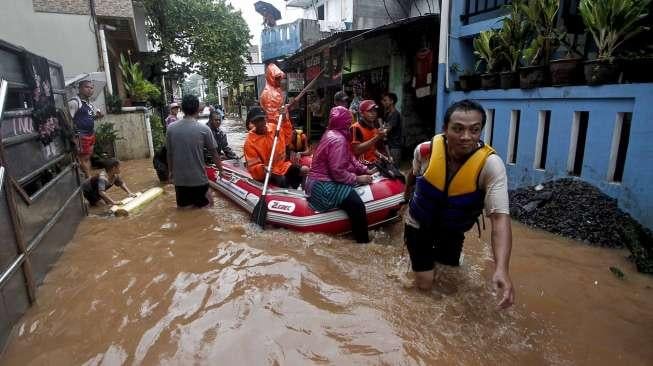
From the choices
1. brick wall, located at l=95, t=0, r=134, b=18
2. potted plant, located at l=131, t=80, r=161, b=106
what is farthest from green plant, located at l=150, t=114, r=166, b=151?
brick wall, located at l=95, t=0, r=134, b=18

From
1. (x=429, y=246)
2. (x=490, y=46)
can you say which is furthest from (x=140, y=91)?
(x=429, y=246)

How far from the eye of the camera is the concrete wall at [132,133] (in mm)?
10109

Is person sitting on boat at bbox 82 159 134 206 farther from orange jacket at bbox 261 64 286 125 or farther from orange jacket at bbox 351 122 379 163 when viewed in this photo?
orange jacket at bbox 351 122 379 163

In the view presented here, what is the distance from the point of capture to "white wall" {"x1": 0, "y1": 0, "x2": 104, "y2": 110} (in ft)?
25.4

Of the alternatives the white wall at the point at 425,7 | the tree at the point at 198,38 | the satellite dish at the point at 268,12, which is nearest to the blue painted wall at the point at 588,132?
the white wall at the point at 425,7

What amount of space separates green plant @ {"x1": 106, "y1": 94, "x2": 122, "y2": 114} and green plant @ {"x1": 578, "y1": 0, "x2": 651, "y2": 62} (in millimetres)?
10024

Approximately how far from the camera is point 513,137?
6062mm

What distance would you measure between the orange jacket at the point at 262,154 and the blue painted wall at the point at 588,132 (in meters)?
3.49

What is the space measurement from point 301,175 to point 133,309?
10.8 ft

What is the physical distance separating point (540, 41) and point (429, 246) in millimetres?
4073

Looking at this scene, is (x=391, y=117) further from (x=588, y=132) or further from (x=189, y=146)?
(x=189, y=146)

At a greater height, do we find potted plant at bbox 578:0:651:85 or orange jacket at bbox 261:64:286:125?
potted plant at bbox 578:0:651:85

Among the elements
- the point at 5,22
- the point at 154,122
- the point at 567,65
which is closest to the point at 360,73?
the point at 154,122

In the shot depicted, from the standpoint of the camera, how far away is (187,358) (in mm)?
2342
